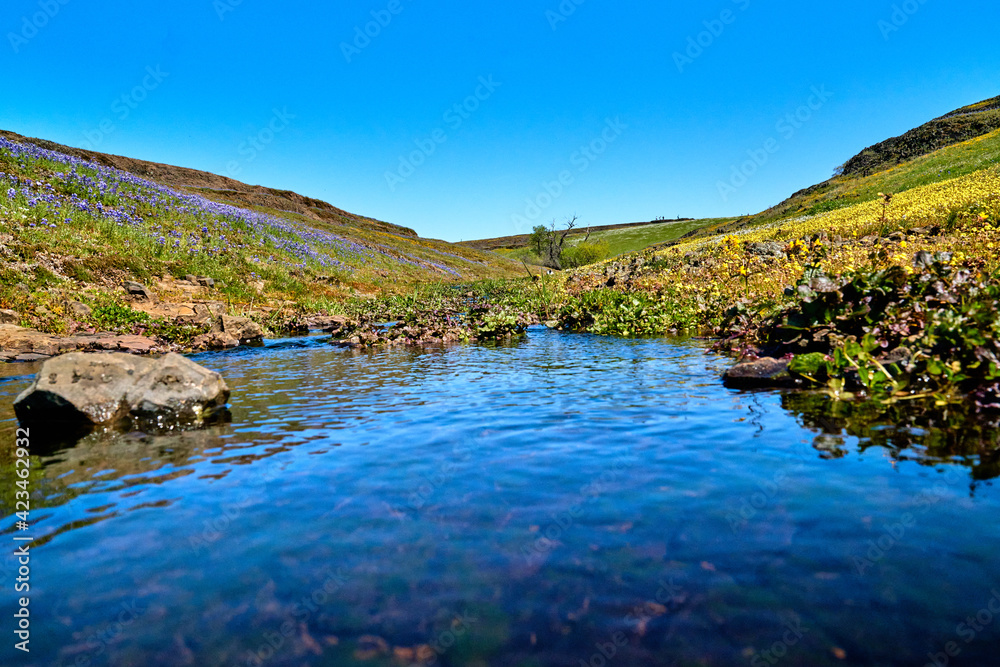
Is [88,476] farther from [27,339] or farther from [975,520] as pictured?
[27,339]

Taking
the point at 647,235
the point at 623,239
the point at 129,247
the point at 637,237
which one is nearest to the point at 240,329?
the point at 129,247

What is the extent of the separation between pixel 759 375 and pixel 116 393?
778cm

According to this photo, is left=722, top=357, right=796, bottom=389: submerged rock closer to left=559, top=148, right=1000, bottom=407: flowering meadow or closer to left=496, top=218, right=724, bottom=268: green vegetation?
left=559, top=148, right=1000, bottom=407: flowering meadow

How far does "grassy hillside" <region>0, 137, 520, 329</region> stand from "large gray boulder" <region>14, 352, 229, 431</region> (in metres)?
8.81

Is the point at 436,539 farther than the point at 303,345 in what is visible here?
No

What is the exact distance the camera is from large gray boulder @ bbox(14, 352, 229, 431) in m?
5.95

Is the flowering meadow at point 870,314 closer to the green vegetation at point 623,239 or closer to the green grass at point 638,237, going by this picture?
the green vegetation at point 623,239

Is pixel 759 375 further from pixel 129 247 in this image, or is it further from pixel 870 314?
pixel 129 247

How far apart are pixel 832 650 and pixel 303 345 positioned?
1380cm

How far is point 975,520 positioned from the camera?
291 cm

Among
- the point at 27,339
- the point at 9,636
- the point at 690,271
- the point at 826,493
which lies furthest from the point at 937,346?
the point at 690,271

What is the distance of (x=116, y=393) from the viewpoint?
20.6 ft

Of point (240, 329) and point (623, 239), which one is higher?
point (623, 239)

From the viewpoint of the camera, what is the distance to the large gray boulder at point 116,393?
5.95m
